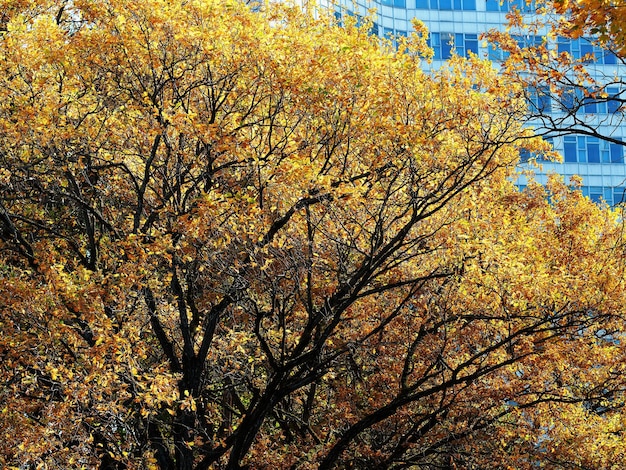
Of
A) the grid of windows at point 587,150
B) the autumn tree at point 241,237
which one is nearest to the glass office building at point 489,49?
the grid of windows at point 587,150

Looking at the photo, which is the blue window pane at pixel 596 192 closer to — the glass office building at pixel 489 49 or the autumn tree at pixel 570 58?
the glass office building at pixel 489 49

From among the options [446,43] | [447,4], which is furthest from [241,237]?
[447,4]

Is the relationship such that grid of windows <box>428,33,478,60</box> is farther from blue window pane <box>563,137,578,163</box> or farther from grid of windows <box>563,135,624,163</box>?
grid of windows <box>563,135,624,163</box>

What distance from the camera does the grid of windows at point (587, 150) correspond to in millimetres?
59250

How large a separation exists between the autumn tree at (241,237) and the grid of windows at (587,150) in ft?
145

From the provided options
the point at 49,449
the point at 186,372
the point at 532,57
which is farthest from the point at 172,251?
the point at 532,57

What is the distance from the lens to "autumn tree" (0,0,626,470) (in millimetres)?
13570

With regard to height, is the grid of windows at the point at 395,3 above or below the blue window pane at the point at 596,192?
above

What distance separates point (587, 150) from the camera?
59.6 meters

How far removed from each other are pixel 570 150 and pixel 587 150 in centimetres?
118

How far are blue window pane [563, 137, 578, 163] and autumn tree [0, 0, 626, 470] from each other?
43998 mm

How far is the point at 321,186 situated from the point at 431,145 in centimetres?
175

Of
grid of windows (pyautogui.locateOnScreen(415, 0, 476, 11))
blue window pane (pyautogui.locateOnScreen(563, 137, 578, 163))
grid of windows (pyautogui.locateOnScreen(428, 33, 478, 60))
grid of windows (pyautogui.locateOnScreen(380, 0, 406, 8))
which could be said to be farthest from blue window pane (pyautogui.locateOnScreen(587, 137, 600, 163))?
grid of windows (pyautogui.locateOnScreen(380, 0, 406, 8))

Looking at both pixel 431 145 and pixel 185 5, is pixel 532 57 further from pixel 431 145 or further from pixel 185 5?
pixel 185 5
